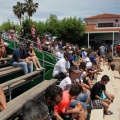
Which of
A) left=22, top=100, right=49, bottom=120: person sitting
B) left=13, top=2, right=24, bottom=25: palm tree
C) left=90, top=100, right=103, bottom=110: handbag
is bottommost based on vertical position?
left=90, top=100, right=103, bottom=110: handbag

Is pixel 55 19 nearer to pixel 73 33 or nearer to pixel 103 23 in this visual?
pixel 73 33

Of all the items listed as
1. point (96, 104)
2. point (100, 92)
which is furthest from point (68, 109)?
point (100, 92)

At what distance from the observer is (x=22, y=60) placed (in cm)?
836

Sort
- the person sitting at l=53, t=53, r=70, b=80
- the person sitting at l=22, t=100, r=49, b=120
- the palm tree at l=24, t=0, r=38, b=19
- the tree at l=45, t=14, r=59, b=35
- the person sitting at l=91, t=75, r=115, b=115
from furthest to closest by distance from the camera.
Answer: the palm tree at l=24, t=0, r=38, b=19 → the tree at l=45, t=14, r=59, b=35 → the person sitting at l=53, t=53, r=70, b=80 → the person sitting at l=91, t=75, r=115, b=115 → the person sitting at l=22, t=100, r=49, b=120

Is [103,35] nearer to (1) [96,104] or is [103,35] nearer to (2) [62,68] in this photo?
(2) [62,68]

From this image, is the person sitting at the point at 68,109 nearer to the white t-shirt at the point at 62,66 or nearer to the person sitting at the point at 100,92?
the person sitting at the point at 100,92

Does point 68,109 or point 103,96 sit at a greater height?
point 68,109

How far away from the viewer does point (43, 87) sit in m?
6.87

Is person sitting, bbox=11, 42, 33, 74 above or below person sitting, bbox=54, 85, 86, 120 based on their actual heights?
above

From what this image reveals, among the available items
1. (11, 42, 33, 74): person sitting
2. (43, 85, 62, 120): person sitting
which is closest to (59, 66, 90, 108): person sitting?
(43, 85, 62, 120): person sitting

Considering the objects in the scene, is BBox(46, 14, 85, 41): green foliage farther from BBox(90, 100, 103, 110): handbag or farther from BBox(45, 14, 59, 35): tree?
BBox(90, 100, 103, 110): handbag

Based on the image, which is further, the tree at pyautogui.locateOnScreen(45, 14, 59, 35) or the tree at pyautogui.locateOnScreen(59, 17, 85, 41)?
the tree at pyautogui.locateOnScreen(45, 14, 59, 35)

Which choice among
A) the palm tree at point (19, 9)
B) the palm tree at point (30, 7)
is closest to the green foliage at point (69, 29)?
the palm tree at point (30, 7)

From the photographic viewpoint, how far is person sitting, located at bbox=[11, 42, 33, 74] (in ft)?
27.3
